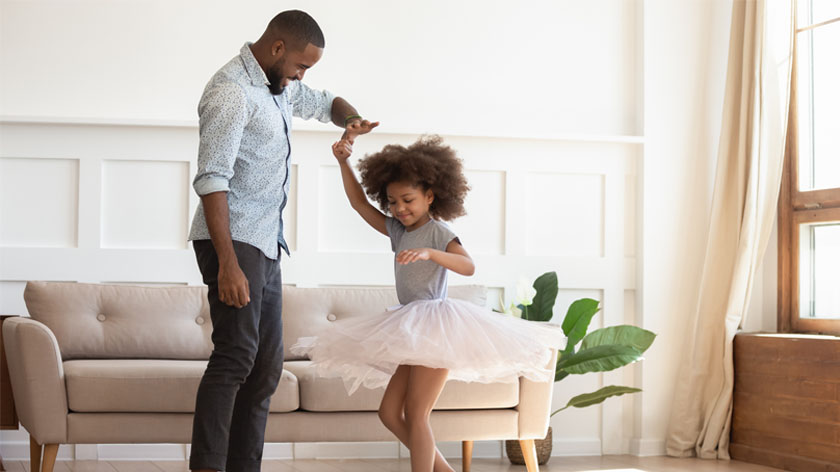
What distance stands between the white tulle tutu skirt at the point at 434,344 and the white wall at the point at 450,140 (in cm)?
143

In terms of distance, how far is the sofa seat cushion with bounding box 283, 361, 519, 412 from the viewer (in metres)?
3.22

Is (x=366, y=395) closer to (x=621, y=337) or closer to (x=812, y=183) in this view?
(x=621, y=337)

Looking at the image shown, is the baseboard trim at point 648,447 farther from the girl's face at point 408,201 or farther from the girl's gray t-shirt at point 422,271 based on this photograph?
the girl's face at point 408,201

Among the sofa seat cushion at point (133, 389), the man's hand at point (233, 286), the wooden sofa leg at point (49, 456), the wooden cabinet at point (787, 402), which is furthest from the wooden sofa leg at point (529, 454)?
the wooden sofa leg at point (49, 456)

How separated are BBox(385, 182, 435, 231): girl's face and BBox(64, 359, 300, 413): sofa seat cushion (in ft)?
2.78

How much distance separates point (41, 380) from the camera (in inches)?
120

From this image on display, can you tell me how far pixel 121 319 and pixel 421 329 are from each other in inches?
61.1

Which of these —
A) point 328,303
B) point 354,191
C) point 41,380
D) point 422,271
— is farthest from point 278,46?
point 328,303

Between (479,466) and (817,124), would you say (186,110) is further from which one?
(817,124)

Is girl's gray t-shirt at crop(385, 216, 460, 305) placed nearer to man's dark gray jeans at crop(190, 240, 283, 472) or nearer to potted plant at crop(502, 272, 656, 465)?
man's dark gray jeans at crop(190, 240, 283, 472)

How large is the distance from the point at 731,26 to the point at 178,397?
9.86ft

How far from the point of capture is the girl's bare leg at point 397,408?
103 inches

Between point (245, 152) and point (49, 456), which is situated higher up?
point (245, 152)

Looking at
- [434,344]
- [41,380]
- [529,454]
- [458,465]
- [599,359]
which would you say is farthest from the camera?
[458,465]
